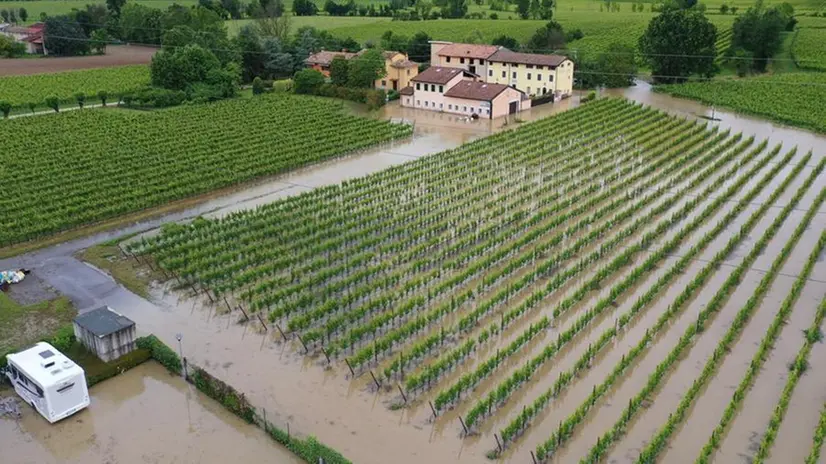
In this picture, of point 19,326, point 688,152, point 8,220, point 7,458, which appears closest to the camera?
point 7,458

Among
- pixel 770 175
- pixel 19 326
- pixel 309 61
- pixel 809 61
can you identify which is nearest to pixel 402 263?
pixel 19 326

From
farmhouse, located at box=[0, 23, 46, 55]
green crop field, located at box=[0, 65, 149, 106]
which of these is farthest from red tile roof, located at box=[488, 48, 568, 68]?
farmhouse, located at box=[0, 23, 46, 55]

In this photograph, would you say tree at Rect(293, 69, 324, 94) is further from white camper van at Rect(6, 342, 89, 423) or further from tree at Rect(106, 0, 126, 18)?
tree at Rect(106, 0, 126, 18)

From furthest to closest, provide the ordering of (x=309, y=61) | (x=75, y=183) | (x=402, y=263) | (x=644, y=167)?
1. (x=309, y=61)
2. (x=644, y=167)
3. (x=75, y=183)
4. (x=402, y=263)

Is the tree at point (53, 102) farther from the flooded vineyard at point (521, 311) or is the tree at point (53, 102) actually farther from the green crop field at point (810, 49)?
the green crop field at point (810, 49)

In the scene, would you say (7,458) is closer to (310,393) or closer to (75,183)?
(310,393)

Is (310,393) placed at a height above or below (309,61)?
below
